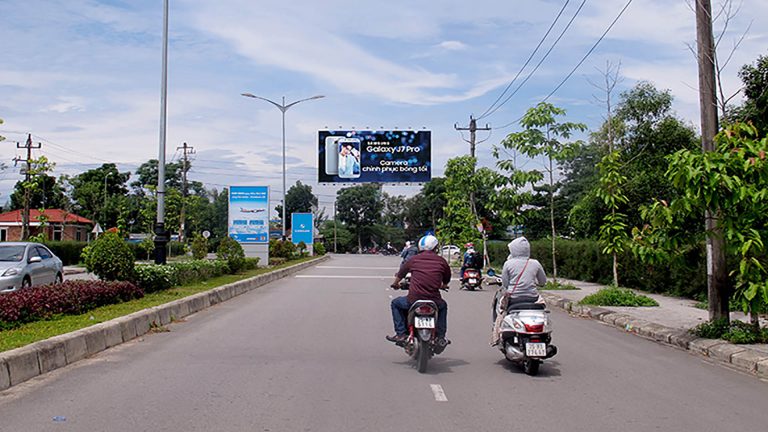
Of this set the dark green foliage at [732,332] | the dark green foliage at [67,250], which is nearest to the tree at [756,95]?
the dark green foliage at [732,332]

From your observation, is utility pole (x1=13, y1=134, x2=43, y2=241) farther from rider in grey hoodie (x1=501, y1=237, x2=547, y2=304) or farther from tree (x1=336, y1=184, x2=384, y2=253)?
tree (x1=336, y1=184, x2=384, y2=253)

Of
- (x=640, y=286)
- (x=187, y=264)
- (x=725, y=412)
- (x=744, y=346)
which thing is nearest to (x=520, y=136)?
(x=640, y=286)

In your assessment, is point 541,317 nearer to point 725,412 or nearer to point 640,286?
point 725,412

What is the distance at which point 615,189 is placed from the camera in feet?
48.3

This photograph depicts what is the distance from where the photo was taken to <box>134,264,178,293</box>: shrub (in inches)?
658

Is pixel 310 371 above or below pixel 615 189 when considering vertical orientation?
below

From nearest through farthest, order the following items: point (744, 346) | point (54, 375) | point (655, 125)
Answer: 1. point (54, 375)
2. point (744, 346)
3. point (655, 125)

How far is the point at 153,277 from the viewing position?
17.2m

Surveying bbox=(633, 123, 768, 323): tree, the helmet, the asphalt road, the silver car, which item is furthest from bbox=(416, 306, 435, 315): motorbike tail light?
the silver car

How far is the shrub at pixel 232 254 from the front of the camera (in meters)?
27.5

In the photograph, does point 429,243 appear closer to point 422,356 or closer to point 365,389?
point 422,356

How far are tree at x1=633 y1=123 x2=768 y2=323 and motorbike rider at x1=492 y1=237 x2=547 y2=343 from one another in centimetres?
247

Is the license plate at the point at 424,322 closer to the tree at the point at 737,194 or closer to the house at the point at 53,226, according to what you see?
the tree at the point at 737,194

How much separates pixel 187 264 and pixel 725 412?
662 inches
